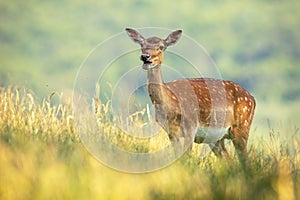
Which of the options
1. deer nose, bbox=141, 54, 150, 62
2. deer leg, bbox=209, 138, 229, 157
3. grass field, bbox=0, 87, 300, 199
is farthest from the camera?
deer leg, bbox=209, 138, 229, 157

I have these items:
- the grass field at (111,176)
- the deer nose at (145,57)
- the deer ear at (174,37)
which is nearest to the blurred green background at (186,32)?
the deer ear at (174,37)

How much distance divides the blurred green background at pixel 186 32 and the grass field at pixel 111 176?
6691 cm

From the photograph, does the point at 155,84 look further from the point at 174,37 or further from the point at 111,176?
the point at 111,176

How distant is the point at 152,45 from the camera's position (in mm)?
9820

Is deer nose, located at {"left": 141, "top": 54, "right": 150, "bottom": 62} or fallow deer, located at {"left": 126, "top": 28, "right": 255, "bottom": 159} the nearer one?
deer nose, located at {"left": 141, "top": 54, "right": 150, "bottom": 62}

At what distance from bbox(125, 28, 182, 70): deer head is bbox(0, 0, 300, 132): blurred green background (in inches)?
2528

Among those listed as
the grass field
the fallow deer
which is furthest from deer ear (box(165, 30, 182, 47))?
the grass field

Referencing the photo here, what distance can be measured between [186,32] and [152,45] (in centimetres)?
6957

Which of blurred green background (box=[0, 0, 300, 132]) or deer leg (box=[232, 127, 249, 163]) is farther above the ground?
blurred green background (box=[0, 0, 300, 132])

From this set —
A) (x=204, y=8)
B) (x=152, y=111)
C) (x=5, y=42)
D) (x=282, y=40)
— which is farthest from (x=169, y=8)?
(x=152, y=111)

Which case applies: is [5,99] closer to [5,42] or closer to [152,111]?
[152,111]

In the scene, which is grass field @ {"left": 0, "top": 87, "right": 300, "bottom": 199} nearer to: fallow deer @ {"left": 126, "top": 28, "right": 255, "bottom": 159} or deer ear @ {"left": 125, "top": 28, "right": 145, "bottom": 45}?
fallow deer @ {"left": 126, "top": 28, "right": 255, "bottom": 159}

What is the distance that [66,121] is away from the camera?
9.24 meters

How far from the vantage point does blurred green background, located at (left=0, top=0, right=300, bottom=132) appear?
256 feet
